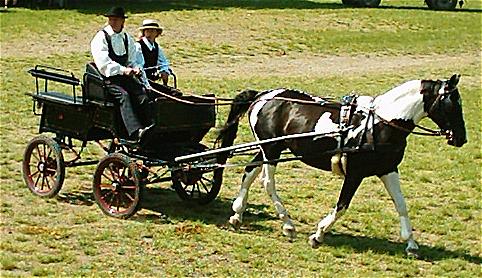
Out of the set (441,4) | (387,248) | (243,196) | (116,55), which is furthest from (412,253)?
(441,4)

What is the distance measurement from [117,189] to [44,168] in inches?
47.9

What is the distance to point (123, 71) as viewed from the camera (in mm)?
9398

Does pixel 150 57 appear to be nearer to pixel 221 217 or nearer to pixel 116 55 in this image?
pixel 116 55

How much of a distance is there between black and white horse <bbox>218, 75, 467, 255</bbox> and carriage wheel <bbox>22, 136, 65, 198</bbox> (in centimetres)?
205

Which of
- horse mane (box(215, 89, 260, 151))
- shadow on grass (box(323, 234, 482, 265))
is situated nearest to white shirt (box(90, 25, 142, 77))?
horse mane (box(215, 89, 260, 151))

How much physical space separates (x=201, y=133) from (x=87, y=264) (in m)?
2.49

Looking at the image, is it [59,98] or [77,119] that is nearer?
[77,119]

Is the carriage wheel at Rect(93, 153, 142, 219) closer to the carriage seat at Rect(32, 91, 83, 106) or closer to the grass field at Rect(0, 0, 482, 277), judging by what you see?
the grass field at Rect(0, 0, 482, 277)

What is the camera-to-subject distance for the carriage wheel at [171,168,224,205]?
1000 cm

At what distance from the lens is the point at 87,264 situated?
802cm

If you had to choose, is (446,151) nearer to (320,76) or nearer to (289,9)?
(320,76)

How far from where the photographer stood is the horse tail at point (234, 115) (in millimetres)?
9523

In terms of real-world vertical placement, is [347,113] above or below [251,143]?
above

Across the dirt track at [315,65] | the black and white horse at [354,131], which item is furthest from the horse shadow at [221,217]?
the dirt track at [315,65]
